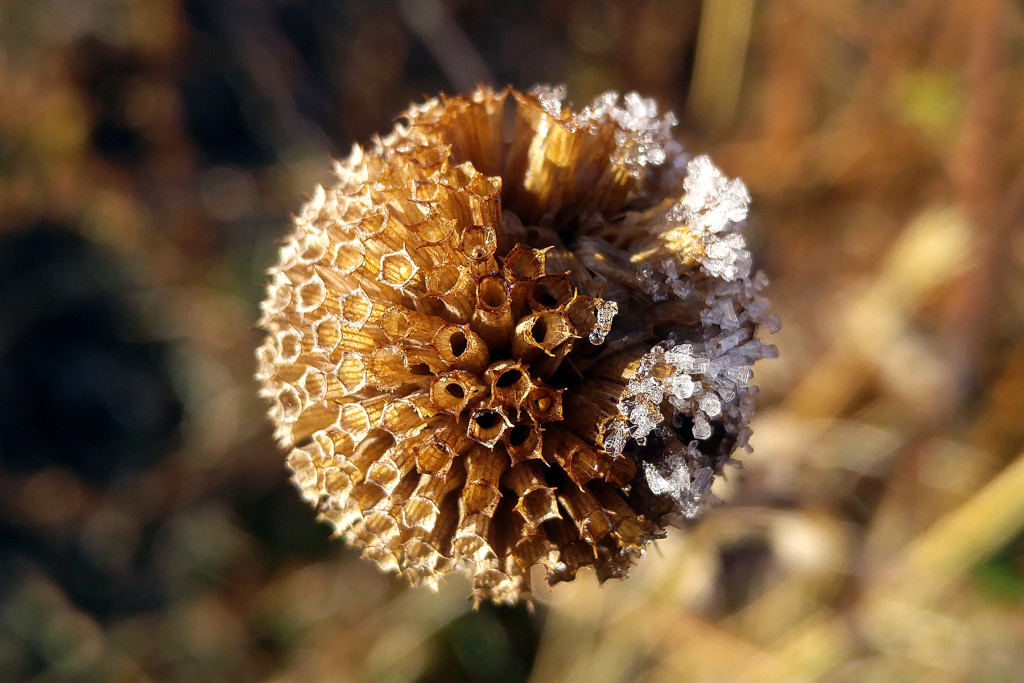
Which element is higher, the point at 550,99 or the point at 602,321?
the point at 550,99

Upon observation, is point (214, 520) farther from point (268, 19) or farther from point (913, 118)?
point (913, 118)

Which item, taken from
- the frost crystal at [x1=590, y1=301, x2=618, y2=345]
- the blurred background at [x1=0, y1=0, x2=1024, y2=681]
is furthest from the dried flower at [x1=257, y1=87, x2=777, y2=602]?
the blurred background at [x1=0, y1=0, x2=1024, y2=681]

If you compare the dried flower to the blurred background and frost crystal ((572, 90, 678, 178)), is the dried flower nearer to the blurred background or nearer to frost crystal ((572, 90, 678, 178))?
frost crystal ((572, 90, 678, 178))

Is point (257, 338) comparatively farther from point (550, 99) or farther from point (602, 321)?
point (602, 321)

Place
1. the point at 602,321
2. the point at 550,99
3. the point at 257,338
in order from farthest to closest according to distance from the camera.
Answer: the point at 257,338
the point at 550,99
the point at 602,321

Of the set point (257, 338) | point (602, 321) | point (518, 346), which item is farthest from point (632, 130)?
point (257, 338)

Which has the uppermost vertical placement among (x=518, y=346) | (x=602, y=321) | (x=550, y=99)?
(x=550, y=99)
